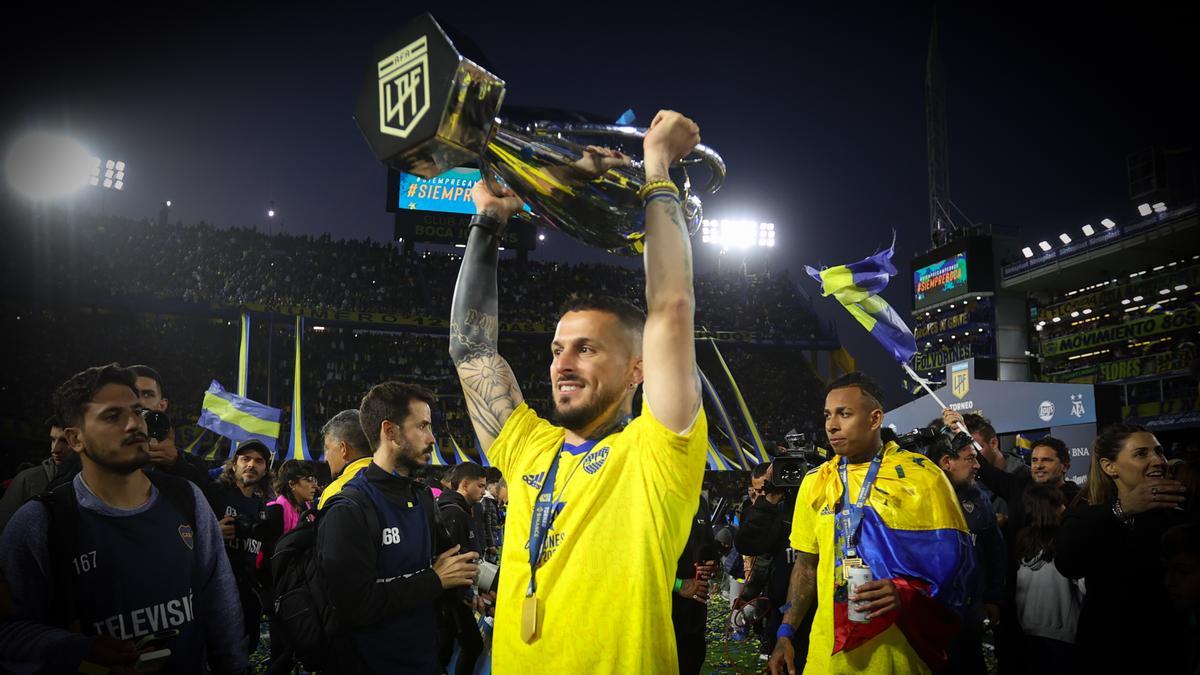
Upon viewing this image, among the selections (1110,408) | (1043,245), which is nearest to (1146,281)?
(1043,245)

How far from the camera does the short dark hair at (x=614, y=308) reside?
→ 2482 millimetres

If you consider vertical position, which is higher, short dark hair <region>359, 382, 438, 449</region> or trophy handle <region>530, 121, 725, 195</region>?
trophy handle <region>530, 121, 725, 195</region>

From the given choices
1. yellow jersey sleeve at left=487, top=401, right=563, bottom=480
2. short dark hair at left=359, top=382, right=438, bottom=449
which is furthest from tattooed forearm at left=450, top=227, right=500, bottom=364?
short dark hair at left=359, top=382, right=438, bottom=449

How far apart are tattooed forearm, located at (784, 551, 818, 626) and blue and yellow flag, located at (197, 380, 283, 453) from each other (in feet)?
39.8

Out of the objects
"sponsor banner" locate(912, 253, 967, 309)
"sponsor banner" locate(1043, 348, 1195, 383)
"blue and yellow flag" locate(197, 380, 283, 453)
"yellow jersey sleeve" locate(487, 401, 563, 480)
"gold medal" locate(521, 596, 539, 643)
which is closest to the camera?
"gold medal" locate(521, 596, 539, 643)

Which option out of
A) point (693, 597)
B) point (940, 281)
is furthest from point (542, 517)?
point (940, 281)

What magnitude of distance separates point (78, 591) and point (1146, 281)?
43503mm

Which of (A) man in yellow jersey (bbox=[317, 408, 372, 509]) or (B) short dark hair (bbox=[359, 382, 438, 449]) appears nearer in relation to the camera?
(B) short dark hair (bbox=[359, 382, 438, 449])

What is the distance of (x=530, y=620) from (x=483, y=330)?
111cm

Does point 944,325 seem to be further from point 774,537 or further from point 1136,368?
point 774,537

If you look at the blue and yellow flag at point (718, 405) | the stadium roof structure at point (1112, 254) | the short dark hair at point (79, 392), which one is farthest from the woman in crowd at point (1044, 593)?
the stadium roof structure at point (1112, 254)

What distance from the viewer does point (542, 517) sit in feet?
7.80

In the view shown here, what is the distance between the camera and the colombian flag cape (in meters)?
3.76

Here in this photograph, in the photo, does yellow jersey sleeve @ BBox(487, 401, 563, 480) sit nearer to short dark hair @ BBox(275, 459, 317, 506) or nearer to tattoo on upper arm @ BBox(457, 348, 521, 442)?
tattoo on upper arm @ BBox(457, 348, 521, 442)
